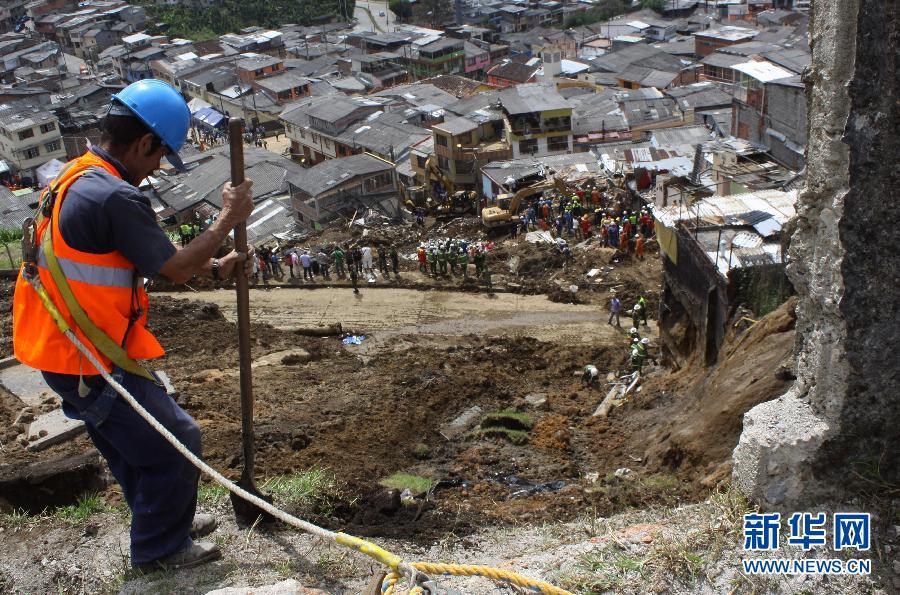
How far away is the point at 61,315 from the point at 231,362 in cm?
1190

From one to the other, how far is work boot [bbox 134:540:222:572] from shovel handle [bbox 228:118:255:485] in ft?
2.86

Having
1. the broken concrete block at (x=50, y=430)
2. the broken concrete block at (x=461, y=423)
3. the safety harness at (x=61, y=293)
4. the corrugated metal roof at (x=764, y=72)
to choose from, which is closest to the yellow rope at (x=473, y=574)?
the safety harness at (x=61, y=293)

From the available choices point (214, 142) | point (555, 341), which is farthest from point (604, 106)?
point (555, 341)

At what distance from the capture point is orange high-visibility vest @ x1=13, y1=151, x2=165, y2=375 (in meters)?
4.80

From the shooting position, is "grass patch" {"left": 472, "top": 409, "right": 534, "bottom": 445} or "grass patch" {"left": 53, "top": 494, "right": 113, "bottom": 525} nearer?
"grass patch" {"left": 53, "top": 494, "right": 113, "bottom": 525}

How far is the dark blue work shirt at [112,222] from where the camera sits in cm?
466

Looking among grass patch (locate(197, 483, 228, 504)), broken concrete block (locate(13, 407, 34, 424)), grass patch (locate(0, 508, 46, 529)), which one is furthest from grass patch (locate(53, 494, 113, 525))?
broken concrete block (locate(13, 407, 34, 424))

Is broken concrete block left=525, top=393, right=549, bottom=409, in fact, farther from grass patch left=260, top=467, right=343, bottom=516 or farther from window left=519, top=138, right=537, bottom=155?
window left=519, top=138, right=537, bottom=155

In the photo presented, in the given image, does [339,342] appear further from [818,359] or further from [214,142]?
[214,142]

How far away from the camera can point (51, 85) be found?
69562 mm

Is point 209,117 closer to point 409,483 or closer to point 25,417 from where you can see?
point 25,417

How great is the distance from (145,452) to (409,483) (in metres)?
5.14

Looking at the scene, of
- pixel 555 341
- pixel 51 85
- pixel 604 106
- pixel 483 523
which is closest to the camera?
pixel 483 523

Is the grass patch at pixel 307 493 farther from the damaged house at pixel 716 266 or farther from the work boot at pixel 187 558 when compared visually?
the damaged house at pixel 716 266
